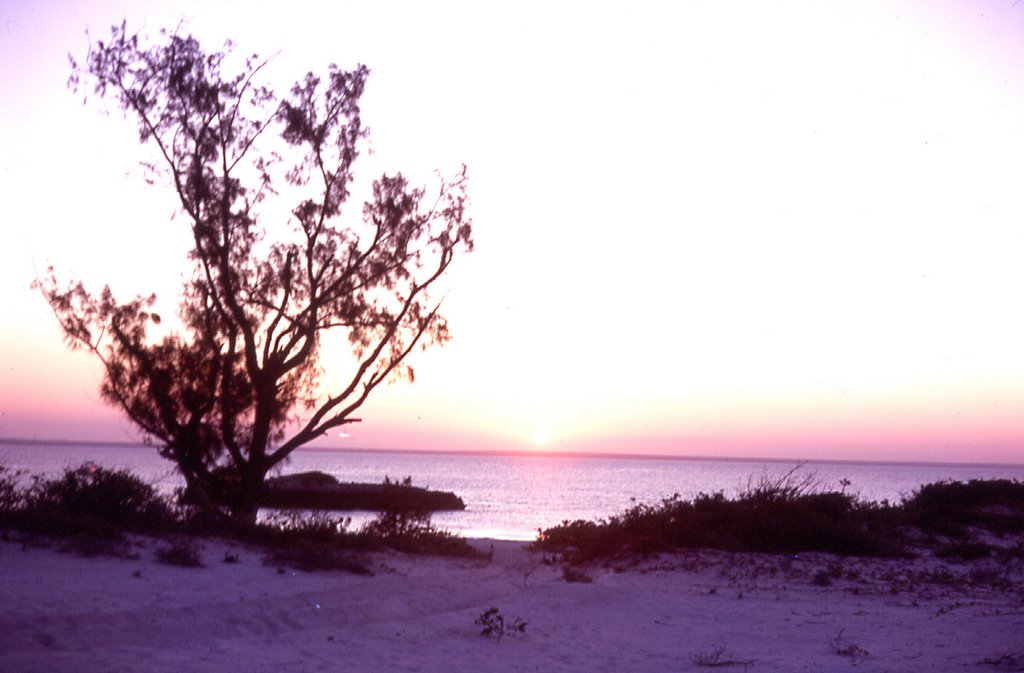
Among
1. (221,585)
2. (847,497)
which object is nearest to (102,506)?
(221,585)

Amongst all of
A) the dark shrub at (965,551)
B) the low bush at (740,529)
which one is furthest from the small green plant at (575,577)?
the dark shrub at (965,551)

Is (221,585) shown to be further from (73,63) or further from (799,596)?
(73,63)

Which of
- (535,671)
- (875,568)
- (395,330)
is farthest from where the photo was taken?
(395,330)

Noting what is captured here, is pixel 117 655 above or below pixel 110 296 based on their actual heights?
below

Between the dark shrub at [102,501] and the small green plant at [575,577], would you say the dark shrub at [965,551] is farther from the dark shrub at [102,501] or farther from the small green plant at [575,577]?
the dark shrub at [102,501]

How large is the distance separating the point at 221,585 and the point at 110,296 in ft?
33.8

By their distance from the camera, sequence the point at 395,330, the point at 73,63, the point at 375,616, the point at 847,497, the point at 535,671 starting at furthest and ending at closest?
the point at 847,497 < the point at 395,330 < the point at 73,63 < the point at 375,616 < the point at 535,671

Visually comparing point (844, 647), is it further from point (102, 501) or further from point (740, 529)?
point (102, 501)

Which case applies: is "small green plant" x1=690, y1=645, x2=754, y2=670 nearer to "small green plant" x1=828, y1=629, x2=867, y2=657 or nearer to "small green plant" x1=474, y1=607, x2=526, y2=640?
"small green plant" x1=828, y1=629, x2=867, y2=657

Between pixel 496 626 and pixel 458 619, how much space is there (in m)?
1.21

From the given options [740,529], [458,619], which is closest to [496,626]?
[458,619]

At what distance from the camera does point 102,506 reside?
646 inches

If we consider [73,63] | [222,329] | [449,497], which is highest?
[73,63]

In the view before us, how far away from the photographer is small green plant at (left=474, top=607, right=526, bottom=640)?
11750 millimetres
